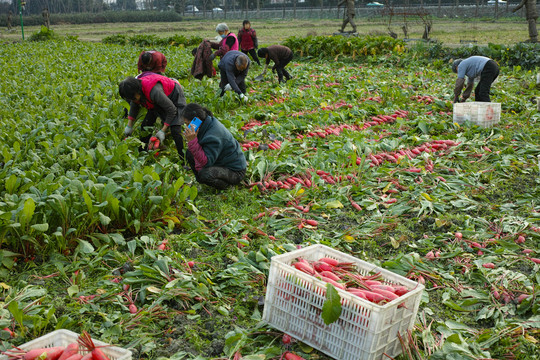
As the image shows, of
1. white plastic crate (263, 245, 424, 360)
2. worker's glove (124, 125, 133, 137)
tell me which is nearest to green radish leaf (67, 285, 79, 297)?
white plastic crate (263, 245, 424, 360)

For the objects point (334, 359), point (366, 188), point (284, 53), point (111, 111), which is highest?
point (284, 53)

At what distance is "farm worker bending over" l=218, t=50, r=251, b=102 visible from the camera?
980 cm

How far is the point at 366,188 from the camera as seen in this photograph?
6.04 meters

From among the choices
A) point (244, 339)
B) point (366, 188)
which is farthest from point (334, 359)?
point (366, 188)

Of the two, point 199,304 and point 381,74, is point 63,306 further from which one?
point 381,74

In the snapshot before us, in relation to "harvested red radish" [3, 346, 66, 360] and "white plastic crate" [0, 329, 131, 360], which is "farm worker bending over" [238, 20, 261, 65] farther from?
"harvested red radish" [3, 346, 66, 360]

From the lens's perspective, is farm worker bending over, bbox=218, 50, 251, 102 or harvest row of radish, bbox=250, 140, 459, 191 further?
farm worker bending over, bbox=218, 50, 251, 102

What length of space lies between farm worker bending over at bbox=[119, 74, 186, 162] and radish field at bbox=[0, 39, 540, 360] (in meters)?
0.43

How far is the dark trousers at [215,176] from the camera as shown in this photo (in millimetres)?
5828

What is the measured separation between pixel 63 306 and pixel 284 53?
9.96 m

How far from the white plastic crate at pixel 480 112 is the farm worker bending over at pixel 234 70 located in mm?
4073

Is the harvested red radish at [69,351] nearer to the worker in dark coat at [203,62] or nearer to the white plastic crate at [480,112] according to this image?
the white plastic crate at [480,112]

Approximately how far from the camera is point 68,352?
2.75 metres

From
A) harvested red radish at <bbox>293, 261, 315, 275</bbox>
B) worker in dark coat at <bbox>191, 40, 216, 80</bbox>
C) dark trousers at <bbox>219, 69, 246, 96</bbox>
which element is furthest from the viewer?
worker in dark coat at <bbox>191, 40, 216, 80</bbox>
